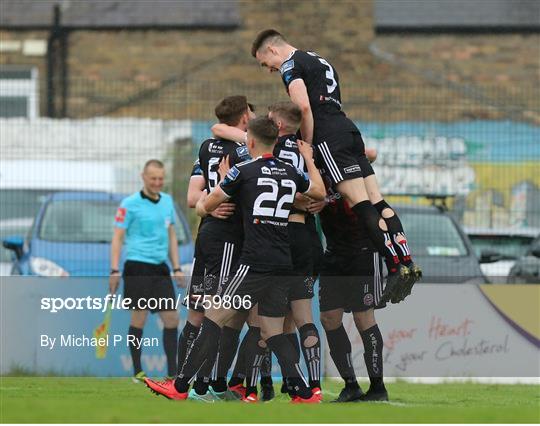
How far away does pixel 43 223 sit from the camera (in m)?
15.6

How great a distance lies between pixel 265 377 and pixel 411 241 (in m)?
6.09

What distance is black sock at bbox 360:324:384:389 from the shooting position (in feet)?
32.8

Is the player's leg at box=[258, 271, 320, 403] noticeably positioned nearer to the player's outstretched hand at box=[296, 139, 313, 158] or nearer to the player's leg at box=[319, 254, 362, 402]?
the player's leg at box=[319, 254, 362, 402]

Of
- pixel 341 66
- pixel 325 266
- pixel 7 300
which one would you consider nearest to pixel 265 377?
pixel 325 266

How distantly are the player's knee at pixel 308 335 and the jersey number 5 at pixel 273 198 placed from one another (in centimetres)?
84

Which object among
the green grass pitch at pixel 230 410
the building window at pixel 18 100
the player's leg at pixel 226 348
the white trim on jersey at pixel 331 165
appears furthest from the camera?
the building window at pixel 18 100

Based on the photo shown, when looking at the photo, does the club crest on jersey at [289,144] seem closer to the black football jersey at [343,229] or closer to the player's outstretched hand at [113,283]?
the black football jersey at [343,229]

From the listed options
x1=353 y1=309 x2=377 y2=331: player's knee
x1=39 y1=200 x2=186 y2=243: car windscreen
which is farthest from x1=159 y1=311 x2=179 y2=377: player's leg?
x1=39 y1=200 x2=186 y2=243: car windscreen

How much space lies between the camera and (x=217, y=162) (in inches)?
394

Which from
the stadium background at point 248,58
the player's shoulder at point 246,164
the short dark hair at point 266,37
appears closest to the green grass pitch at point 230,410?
the player's shoulder at point 246,164

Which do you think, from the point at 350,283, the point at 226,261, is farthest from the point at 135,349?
the point at 350,283

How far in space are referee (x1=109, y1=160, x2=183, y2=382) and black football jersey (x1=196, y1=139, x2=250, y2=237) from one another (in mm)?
2324

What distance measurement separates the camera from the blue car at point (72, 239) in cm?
1466

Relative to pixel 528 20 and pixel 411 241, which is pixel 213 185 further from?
pixel 528 20
